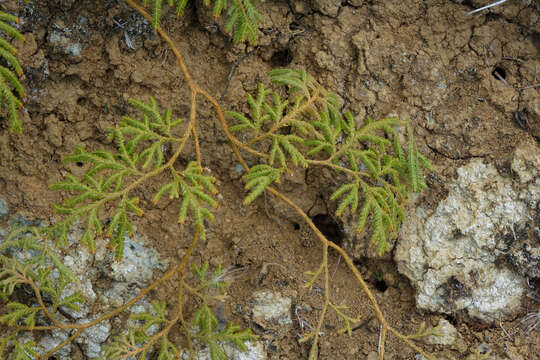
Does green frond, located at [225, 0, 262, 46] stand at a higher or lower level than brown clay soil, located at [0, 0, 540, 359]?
higher

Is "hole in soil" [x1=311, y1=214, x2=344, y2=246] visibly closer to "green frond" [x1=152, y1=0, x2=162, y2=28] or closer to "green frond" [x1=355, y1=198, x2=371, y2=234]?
"green frond" [x1=355, y1=198, x2=371, y2=234]

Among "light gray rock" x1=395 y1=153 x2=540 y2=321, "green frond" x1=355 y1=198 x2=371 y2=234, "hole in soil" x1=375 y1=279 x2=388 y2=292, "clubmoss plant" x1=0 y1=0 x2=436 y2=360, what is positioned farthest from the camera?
"hole in soil" x1=375 y1=279 x2=388 y2=292

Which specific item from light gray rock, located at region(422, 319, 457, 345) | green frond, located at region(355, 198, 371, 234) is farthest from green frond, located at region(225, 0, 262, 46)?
light gray rock, located at region(422, 319, 457, 345)

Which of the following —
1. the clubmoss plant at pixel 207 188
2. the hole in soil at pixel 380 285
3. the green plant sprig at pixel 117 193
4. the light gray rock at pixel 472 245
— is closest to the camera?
the green plant sprig at pixel 117 193

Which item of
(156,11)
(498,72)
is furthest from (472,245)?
(156,11)

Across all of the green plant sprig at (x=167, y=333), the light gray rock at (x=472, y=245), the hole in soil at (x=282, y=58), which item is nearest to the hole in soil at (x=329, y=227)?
the light gray rock at (x=472, y=245)

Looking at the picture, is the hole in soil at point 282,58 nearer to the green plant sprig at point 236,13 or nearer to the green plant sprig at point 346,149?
the green plant sprig at point 346,149

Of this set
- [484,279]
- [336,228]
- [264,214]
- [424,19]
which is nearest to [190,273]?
[264,214]
